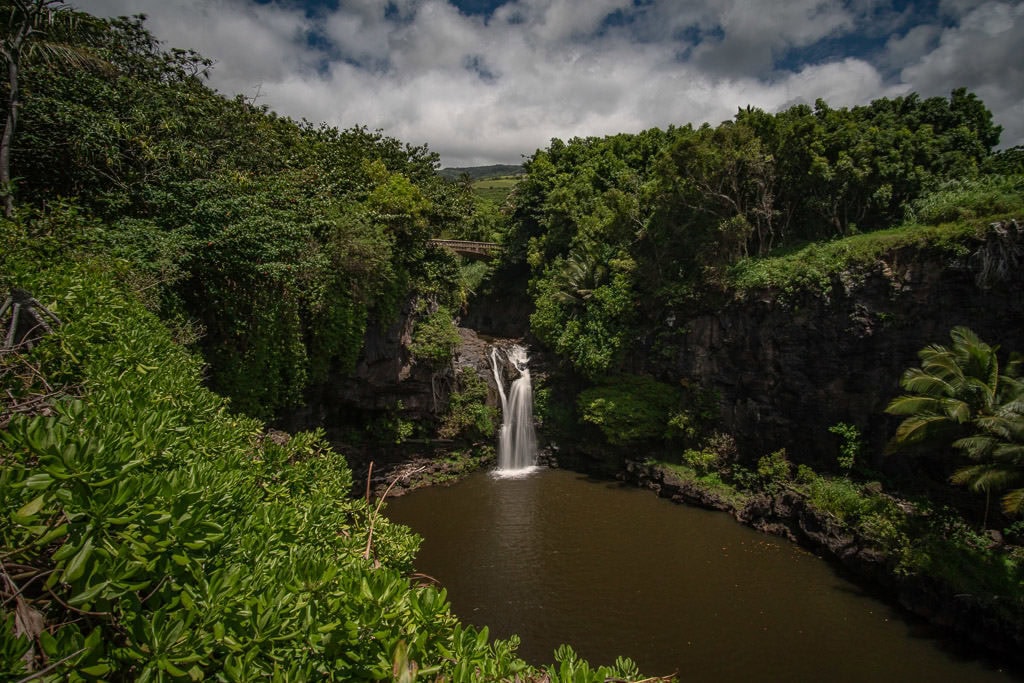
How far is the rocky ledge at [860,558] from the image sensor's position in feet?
28.6

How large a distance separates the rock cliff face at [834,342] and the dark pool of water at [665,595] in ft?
11.8

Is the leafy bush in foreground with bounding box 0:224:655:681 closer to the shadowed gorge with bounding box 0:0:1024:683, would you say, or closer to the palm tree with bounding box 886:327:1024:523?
the shadowed gorge with bounding box 0:0:1024:683

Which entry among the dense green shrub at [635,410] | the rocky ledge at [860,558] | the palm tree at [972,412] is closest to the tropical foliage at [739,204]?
the dense green shrub at [635,410]

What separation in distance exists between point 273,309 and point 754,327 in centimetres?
1335

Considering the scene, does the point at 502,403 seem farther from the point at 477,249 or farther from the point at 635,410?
the point at 477,249

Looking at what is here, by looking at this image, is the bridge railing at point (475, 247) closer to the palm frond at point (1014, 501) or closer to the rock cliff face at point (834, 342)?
the rock cliff face at point (834, 342)

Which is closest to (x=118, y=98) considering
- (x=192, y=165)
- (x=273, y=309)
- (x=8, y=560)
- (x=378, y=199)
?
(x=192, y=165)

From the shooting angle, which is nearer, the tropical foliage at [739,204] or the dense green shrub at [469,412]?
the tropical foliage at [739,204]

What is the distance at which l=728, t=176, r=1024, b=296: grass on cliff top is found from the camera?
38.5 ft

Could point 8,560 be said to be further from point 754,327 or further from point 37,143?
point 754,327

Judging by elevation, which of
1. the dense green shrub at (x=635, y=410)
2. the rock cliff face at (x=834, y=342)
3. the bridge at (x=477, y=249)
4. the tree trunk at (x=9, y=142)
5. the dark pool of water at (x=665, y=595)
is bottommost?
the dark pool of water at (x=665, y=595)

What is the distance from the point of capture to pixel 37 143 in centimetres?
860

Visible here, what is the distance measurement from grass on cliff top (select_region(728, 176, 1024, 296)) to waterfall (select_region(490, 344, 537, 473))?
836 cm

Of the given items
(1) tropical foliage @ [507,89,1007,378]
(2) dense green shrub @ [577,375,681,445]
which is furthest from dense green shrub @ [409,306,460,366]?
(2) dense green shrub @ [577,375,681,445]
